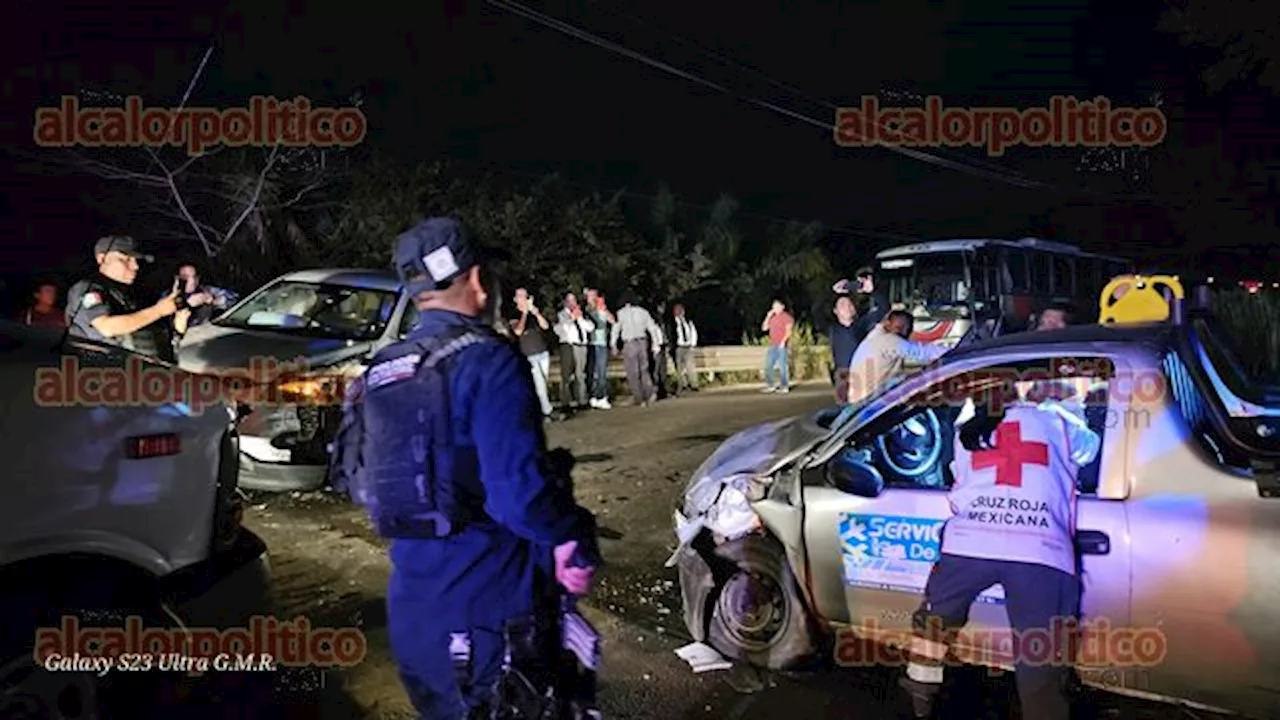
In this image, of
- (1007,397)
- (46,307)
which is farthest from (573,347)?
(1007,397)

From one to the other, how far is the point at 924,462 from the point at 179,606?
11.6ft

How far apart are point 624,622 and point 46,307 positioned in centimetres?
411

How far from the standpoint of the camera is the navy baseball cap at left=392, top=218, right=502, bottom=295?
2.42 meters

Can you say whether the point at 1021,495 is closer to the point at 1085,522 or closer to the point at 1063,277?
the point at 1085,522

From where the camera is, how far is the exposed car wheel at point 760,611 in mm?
4457

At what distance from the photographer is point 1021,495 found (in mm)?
3502

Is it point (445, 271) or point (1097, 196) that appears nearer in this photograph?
point (445, 271)

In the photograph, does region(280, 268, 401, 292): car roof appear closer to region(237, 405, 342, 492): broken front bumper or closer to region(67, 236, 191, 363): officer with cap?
region(237, 405, 342, 492): broken front bumper

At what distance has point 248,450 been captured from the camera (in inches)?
281

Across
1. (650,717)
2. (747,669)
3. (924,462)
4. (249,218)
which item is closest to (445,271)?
(650,717)

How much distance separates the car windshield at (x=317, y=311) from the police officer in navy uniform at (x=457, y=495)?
19.4 ft

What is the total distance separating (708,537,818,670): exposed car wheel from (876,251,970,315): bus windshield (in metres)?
12.4

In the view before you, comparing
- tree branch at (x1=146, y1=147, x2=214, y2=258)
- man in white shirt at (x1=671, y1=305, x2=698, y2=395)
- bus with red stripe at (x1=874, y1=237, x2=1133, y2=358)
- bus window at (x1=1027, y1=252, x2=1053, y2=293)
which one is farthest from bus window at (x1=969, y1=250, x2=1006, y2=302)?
tree branch at (x1=146, y1=147, x2=214, y2=258)

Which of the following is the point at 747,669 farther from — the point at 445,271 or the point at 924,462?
the point at 445,271
